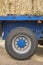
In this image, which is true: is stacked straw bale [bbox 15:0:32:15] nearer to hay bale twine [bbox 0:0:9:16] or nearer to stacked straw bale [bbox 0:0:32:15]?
stacked straw bale [bbox 0:0:32:15]

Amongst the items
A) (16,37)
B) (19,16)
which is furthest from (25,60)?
(19,16)

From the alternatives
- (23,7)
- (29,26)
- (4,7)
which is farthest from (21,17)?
(4,7)

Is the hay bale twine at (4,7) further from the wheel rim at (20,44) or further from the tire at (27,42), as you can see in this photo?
the wheel rim at (20,44)

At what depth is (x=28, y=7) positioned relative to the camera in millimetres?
7254

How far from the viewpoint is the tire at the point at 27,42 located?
7.28 meters

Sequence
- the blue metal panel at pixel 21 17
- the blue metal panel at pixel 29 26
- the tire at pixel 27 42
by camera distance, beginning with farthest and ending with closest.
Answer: the blue metal panel at pixel 29 26
the tire at pixel 27 42
the blue metal panel at pixel 21 17

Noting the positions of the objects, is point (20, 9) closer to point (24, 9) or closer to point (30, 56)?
point (24, 9)

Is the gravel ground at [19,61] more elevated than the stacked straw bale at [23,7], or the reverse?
the stacked straw bale at [23,7]

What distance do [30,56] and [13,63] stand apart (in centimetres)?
66

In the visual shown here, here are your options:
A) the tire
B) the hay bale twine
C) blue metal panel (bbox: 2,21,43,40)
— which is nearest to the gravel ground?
the tire

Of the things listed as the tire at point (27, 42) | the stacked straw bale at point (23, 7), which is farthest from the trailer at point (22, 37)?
the stacked straw bale at point (23, 7)

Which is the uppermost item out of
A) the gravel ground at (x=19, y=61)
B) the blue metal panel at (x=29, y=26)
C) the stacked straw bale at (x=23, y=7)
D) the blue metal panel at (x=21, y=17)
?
the stacked straw bale at (x=23, y=7)

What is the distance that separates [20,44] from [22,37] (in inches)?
8.1

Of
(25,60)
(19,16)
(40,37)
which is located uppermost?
(19,16)
